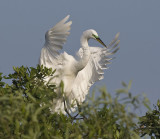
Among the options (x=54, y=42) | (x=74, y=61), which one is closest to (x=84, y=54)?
(x=74, y=61)

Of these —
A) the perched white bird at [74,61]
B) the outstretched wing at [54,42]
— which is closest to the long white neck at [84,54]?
the perched white bird at [74,61]

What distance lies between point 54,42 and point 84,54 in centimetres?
75

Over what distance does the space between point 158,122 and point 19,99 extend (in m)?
3.12

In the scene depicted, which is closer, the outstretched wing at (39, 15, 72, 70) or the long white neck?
the outstretched wing at (39, 15, 72, 70)

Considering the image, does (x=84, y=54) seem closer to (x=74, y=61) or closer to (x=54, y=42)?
(x=74, y=61)

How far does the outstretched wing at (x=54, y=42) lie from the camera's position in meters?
7.70

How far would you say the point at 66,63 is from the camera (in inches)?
334

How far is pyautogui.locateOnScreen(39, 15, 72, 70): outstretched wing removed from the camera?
7.70 metres

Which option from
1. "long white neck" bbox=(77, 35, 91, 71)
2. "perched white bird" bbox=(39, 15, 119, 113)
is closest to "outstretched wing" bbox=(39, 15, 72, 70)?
"perched white bird" bbox=(39, 15, 119, 113)

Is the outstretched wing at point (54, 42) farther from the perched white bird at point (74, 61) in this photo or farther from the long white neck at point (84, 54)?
the long white neck at point (84, 54)

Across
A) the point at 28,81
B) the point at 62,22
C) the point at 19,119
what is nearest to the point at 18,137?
the point at 19,119

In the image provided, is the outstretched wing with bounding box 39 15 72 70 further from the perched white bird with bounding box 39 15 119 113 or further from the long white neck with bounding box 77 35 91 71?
the long white neck with bounding box 77 35 91 71

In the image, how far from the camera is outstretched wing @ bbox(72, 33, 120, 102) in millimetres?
8477

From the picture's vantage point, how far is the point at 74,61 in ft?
28.1
